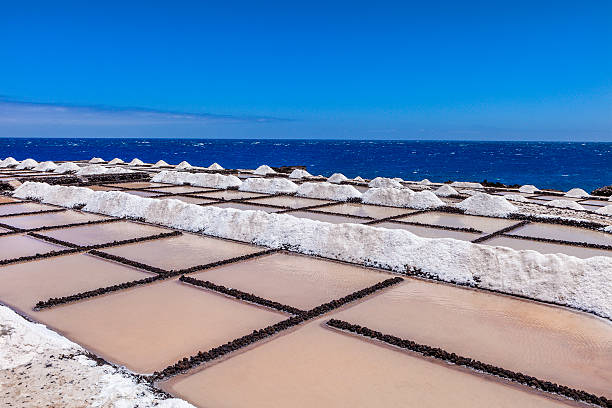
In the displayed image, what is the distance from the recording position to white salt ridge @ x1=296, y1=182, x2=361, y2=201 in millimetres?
19047

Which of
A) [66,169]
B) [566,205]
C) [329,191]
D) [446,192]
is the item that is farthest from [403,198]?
[66,169]

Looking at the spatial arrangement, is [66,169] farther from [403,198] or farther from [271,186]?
[403,198]

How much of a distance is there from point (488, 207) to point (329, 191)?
6.68 meters

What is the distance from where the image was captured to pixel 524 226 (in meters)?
14.0

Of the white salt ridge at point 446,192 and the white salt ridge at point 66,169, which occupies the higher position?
the white salt ridge at point 66,169

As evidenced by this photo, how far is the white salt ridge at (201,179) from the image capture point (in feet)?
76.5

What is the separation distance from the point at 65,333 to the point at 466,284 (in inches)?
260

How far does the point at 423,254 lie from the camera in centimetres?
935

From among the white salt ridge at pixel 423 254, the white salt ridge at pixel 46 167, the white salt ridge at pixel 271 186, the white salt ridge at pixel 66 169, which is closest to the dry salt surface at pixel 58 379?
the white salt ridge at pixel 423 254

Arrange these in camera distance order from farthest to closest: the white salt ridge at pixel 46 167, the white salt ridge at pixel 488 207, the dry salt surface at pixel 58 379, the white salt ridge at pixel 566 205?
the white salt ridge at pixel 46 167
the white salt ridge at pixel 566 205
the white salt ridge at pixel 488 207
the dry salt surface at pixel 58 379

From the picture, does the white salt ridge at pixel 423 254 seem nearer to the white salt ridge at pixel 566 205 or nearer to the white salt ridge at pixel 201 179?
the white salt ridge at pixel 201 179

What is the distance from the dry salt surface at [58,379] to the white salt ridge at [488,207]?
13627mm

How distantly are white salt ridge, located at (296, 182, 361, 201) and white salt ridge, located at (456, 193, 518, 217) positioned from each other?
15.3 feet

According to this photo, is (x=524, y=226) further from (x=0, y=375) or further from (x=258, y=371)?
(x=0, y=375)
